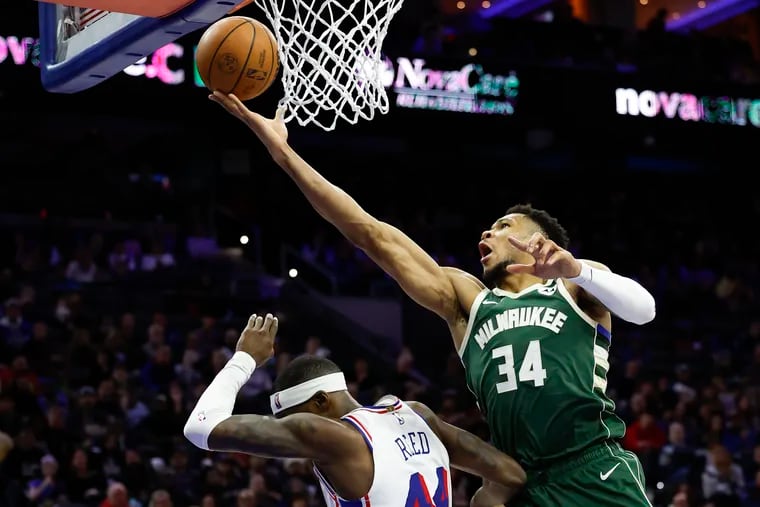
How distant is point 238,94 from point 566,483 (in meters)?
1.73

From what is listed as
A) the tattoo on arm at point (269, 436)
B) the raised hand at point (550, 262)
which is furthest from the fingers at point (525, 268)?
the tattoo on arm at point (269, 436)

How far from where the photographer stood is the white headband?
3.58m

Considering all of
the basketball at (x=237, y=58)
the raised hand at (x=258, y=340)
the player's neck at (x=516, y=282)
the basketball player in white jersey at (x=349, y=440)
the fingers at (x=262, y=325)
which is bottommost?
the basketball player in white jersey at (x=349, y=440)

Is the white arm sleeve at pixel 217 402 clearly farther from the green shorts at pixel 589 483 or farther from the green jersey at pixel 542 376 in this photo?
the green shorts at pixel 589 483

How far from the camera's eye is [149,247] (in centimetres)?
1376

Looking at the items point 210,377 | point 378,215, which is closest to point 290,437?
point 210,377

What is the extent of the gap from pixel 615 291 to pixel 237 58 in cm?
154

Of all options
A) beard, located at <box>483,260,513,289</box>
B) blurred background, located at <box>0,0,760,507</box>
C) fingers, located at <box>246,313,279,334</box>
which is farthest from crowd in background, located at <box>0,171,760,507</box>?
beard, located at <box>483,260,513,289</box>

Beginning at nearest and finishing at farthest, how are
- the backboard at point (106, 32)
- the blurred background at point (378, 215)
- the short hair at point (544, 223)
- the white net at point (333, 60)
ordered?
the backboard at point (106, 32), the short hair at point (544, 223), the white net at point (333, 60), the blurred background at point (378, 215)

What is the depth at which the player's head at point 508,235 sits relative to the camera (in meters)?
3.97

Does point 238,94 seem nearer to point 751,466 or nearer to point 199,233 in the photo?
point 751,466

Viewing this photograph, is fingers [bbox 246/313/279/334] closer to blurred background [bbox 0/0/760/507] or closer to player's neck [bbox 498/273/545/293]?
player's neck [bbox 498/273/545/293]

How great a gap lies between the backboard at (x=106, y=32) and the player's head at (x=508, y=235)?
1.15 meters

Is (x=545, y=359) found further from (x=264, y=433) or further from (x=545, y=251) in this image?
(x=264, y=433)
